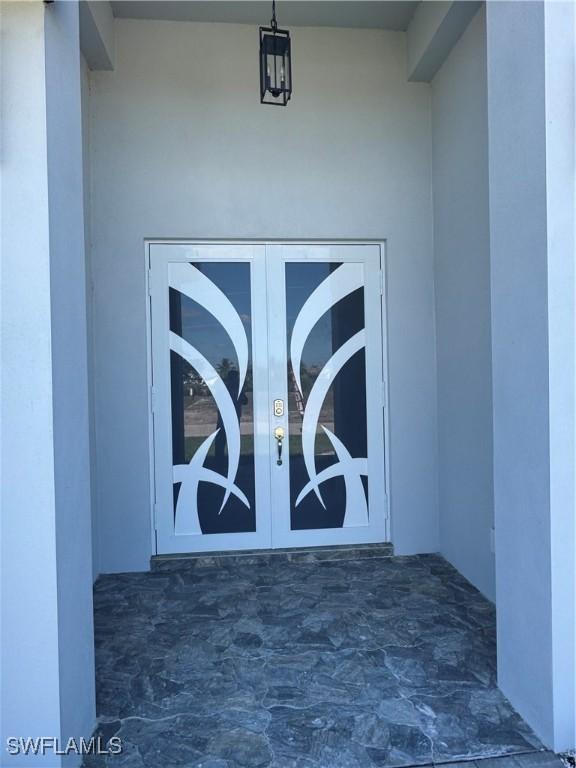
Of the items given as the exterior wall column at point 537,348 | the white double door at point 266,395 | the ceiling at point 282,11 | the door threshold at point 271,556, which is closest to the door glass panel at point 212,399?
the white double door at point 266,395

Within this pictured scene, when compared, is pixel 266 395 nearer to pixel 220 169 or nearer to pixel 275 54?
pixel 220 169

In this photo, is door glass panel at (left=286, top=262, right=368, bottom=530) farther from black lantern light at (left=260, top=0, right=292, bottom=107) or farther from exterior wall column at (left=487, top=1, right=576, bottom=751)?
exterior wall column at (left=487, top=1, right=576, bottom=751)

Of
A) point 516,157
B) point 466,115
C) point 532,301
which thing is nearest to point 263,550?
point 532,301

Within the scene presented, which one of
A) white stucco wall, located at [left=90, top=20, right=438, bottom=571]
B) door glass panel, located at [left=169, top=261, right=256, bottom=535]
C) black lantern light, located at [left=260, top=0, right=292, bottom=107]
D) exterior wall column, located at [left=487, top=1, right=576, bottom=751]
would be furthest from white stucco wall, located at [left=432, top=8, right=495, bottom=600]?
door glass panel, located at [left=169, top=261, right=256, bottom=535]

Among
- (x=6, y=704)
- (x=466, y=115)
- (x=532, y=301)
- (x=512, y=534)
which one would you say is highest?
(x=466, y=115)

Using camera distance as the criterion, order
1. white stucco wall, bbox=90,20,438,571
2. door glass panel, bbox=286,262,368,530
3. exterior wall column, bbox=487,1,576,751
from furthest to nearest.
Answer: door glass panel, bbox=286,262,368,530, white stucco wall, bbox=90,20,438,571, exterior wall column, bbox=487,1,576,751

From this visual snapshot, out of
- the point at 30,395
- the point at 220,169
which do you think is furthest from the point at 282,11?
the point at 30,395

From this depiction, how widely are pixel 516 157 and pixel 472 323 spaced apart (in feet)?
4.91

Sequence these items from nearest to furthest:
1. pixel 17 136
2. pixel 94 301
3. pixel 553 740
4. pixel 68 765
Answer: pixel 17 136 → pixel 68 765 → pixel 553 740 → pixel 94 301

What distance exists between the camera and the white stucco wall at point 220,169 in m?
Result: 3.90

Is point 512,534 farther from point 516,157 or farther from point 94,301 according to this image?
point 94,301

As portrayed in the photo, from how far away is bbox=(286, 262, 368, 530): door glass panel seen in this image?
164 inches

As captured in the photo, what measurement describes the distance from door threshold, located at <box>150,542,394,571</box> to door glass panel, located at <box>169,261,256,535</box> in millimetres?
182

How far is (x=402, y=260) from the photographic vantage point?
4152 mm
